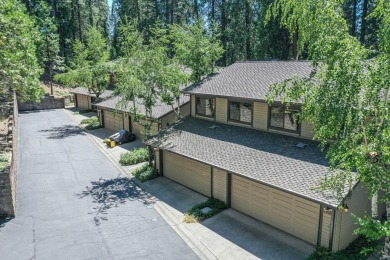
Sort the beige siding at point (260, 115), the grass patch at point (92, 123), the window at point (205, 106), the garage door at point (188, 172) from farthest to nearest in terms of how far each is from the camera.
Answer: the grass patch at point (92, 123) → the window at point (205, 106) → the garage door at point (188, 172) → the beige siding at point (260, 115)

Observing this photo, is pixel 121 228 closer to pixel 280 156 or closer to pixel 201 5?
pixel 280 156

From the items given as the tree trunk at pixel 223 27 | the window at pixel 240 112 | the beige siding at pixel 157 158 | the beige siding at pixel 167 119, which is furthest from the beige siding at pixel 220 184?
the tree trunk at pixel 223 27

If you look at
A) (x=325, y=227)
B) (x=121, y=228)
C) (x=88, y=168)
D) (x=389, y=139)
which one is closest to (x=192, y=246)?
(x=121, y=228)

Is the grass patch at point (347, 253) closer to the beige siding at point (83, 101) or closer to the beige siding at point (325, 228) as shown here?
the beige siding at point (325, 228)

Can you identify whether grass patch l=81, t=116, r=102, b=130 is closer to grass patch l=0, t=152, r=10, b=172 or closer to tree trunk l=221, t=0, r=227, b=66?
grass patch l=0, t=152, r=10, b=172

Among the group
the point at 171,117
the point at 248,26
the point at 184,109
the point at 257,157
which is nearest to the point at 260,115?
the point at 257,157

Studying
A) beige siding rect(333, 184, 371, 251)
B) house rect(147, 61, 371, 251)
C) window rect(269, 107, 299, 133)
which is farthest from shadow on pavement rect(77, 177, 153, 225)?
beige siding rect(333, 184, 371, 251)
